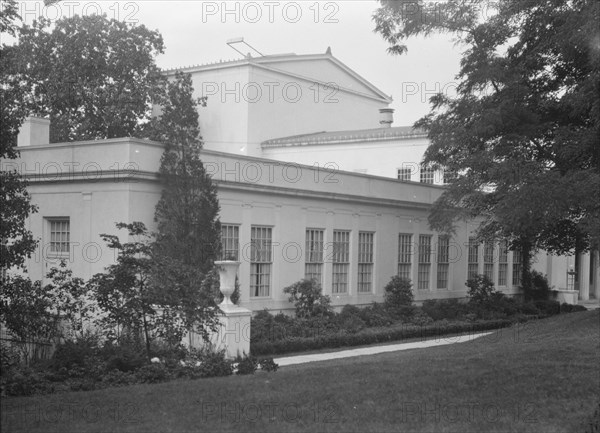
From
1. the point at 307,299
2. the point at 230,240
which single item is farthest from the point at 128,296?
the point at 307,299

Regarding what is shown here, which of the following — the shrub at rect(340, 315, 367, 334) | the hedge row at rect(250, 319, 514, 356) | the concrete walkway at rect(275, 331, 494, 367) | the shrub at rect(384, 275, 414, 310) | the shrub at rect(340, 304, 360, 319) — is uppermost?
the shrub at rect(384, 275, 414, 310)

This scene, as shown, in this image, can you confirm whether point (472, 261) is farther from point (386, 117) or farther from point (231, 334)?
point (231, 334)

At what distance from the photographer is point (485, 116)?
74.8ft

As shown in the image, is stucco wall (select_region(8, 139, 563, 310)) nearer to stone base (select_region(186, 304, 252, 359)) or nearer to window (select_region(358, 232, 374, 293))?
window (select_region(358, 232, 374, 293))

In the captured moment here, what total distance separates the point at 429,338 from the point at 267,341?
6167 millimetres

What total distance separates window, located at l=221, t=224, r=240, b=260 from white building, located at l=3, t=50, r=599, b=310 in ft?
0.16

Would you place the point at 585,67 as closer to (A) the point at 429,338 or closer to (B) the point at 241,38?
(A) the point at 429,338

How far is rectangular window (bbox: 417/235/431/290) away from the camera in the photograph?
32062 millimetres

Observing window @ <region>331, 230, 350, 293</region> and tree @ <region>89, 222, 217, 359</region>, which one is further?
window @ <region>331, 230, 350, 293</region>

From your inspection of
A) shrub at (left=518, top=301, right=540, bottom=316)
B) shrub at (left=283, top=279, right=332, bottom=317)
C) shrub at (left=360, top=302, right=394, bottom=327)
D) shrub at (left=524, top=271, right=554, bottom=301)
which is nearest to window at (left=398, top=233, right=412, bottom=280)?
shrub at (left=360, top=302, right=394, bottom=327)

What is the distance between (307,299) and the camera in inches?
993

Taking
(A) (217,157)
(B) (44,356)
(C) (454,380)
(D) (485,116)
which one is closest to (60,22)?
(A) (217,157)

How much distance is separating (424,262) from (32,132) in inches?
595

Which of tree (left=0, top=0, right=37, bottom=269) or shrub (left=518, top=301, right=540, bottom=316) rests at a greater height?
tree (left=0, top=0, right=37, bottom=269)
